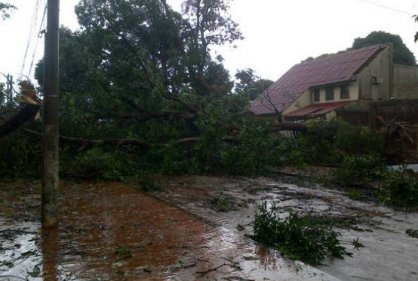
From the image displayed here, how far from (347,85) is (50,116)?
2251 centimetres

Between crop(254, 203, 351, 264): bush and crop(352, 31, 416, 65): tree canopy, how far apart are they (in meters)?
31.9

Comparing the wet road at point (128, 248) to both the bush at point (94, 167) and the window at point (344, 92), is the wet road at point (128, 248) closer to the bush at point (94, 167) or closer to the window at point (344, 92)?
the bush at point (94, 167)

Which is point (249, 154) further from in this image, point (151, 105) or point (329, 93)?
point (329, 93)

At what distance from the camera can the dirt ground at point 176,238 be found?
3.93 m

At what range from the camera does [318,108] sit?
2562cm

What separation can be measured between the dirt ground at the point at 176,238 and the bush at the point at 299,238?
0.47 ft

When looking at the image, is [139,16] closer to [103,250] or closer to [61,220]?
[61,220]

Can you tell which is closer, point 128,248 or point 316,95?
point 128,248

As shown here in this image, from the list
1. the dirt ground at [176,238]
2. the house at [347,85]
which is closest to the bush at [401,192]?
the dirt ground at [176,238]

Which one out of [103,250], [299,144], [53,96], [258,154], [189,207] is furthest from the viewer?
[299,144]

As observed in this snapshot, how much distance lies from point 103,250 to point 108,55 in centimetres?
1305

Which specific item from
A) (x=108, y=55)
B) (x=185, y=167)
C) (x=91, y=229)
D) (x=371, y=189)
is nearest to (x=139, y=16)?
(x=108, y=55)

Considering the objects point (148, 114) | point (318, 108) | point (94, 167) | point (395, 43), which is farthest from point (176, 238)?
point (395, 43)

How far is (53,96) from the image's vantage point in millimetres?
5457
